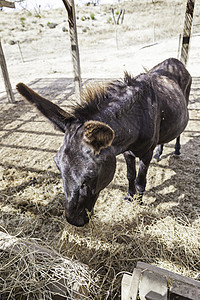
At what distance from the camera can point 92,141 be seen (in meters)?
1.31

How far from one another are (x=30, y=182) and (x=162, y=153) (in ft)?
8.89

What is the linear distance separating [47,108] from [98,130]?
0.64 m

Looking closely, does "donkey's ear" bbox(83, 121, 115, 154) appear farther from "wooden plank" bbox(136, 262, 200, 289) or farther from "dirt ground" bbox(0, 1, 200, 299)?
"wooden plank" bbox(136, 262, 200, 289)

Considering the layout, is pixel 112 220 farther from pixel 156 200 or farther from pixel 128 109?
pixel 128 109

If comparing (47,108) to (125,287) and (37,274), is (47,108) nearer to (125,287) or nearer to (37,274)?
(37,274)

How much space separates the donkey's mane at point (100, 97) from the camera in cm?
155

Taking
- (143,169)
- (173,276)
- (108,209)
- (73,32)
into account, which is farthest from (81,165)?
(73,32)

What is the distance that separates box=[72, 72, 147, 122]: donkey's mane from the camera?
5.09 ft

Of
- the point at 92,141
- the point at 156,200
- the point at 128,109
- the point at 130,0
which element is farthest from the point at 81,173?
the point at 130,0

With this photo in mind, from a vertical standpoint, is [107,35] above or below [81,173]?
above

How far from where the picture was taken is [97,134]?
4.04 ft

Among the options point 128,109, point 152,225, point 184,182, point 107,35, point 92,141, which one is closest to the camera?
point 92,141

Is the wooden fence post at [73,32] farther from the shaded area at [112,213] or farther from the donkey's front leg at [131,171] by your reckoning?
the donkey's front leg at [131,171]

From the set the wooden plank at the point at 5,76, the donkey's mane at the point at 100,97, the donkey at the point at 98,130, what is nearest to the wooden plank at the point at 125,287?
the donkey at the point at 98,130
